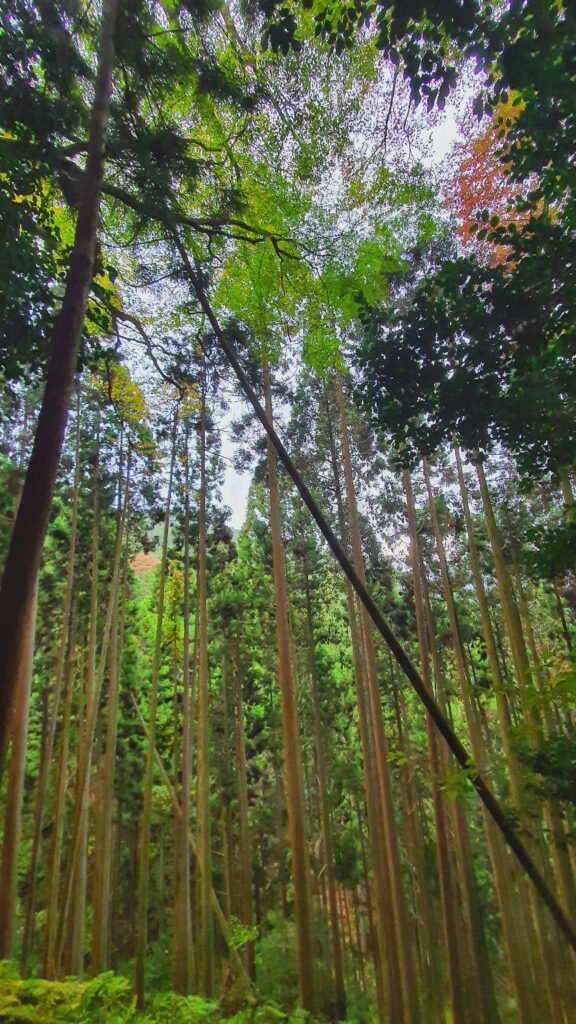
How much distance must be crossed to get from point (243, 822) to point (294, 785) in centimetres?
708

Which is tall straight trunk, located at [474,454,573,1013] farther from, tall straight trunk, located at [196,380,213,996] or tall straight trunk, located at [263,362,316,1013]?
tall straight trunk, located at [196,380,213,996]

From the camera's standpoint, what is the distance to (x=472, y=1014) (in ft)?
37.3

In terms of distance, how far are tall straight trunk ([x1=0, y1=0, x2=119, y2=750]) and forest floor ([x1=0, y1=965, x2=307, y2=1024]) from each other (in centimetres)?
204

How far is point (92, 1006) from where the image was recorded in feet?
11.3

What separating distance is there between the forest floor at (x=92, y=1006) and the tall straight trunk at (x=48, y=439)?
2042 millimetres

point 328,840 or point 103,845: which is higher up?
point 103,845

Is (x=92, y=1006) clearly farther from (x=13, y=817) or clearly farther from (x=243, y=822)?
(x=243, y=822)

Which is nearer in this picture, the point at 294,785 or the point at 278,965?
the point at 294,785

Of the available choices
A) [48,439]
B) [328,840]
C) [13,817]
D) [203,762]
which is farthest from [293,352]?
[328,840]

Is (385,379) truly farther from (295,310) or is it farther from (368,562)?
(368,562)

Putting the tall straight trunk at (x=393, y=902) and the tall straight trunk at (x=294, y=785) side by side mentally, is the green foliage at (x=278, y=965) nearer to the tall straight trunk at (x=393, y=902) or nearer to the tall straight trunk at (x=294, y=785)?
the tall straight trunk at (x=393, y=902)

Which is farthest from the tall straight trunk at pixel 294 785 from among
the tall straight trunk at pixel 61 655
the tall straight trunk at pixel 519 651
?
the tall straight trunk at pixel 61 655

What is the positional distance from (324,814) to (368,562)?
7.13 m

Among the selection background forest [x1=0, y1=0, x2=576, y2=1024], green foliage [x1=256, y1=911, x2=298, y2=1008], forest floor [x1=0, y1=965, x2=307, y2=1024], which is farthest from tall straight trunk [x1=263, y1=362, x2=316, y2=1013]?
green foliage [x1=256, y1=911, x2=298, y2=1008]
